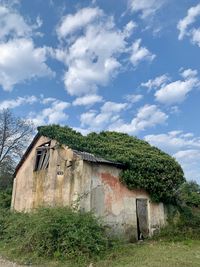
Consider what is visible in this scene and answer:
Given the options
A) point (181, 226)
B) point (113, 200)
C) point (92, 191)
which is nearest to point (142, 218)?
point (113, 200)

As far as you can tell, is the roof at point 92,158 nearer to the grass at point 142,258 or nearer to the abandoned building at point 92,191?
the abandoned building at point 92,191

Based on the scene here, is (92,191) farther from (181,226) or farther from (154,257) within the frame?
(181,226)

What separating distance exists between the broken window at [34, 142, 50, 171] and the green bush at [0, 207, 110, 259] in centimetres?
508

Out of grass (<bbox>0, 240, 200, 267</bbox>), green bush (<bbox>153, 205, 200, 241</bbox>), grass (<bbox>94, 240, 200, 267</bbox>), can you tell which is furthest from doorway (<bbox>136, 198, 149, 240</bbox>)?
grass (<bbox>0, 240, 200, 267</bbox>)

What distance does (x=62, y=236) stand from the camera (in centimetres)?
1109

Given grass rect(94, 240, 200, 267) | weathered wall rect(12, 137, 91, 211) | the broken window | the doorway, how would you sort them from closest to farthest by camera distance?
grass rect(94, 240, 200, 267)
weathered wall rect(12, 137, 91, 211)
the doorway
the broken window

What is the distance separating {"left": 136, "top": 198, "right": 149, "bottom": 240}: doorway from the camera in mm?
15794

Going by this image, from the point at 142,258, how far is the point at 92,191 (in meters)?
4.45

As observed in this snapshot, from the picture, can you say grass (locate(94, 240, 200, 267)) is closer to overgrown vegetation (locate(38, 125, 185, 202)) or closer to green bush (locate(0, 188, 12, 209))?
overgrown vegetation (locate(38, 125, 185, 202))

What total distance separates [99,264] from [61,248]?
5.57ft

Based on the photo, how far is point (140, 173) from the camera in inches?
624

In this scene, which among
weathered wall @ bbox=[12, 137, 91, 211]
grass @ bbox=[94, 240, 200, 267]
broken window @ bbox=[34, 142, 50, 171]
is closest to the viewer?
grass @ bbox=[94, 240, 200, 267]

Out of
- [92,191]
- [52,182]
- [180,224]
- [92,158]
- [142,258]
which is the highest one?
[92,158]

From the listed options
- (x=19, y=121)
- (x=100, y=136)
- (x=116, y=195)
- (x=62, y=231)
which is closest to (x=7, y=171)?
(x=19, y=121)
